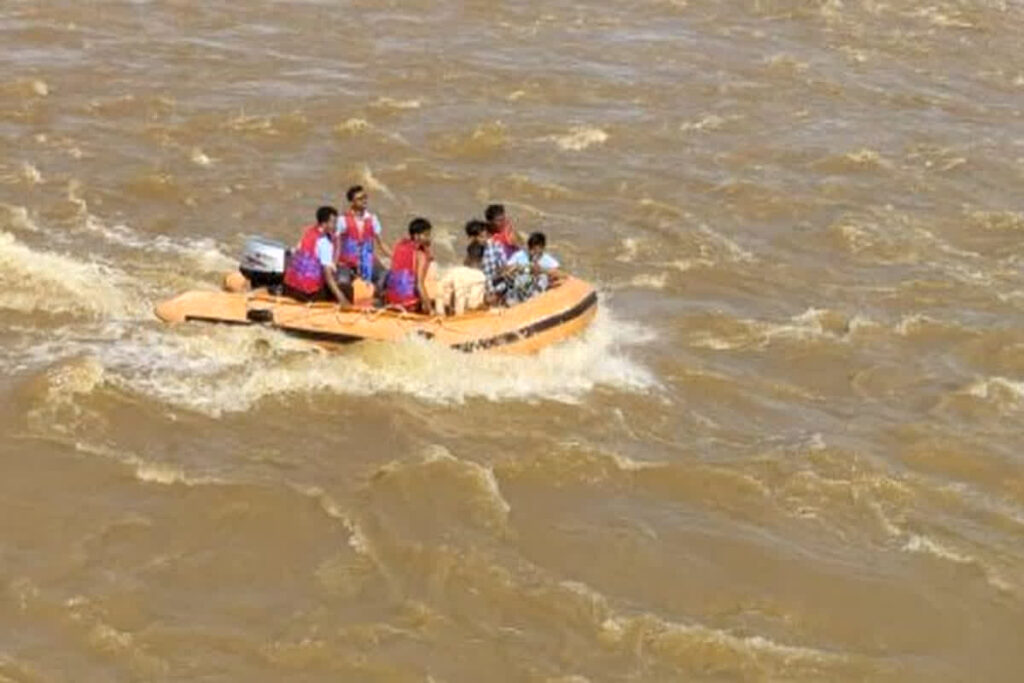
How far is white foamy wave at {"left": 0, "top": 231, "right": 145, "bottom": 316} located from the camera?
1190cm

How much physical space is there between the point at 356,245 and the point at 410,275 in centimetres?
60

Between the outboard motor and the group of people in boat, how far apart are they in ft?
0.40

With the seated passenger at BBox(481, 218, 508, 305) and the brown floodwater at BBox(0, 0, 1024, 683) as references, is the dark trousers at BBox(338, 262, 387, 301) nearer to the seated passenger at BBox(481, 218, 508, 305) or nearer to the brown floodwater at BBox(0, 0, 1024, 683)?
the brown floodwater at BBox(0, 0, 1024, 683)

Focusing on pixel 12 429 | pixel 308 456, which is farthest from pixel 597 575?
pixel 12 429

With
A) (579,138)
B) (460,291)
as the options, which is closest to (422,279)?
(460,291)

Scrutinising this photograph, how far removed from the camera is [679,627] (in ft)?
27.5

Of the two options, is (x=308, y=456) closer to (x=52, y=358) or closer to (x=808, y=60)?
(x=52, y=358)

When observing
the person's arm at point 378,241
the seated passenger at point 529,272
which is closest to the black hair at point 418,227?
the person's arm at point 378,241

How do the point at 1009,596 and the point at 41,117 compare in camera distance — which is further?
the point at 41,117

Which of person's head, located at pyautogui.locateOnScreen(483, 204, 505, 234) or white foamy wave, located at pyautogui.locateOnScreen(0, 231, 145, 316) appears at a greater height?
person's head, located at pyautogui.locateOnScreen(483, 204, 505, 234)

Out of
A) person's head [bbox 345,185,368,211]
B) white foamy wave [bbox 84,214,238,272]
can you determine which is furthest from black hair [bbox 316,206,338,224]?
white foamy wave [bbox 84,214,238,272]

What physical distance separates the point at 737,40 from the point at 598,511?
46.0ft

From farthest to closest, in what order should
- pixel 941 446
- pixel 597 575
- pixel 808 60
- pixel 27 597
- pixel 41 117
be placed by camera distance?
pixel 808 60 → pixel 41 117 → pixel 941 446 → pixel 597 575 → pixel 27 597

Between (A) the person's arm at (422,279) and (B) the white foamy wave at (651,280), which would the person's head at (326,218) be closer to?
(A) the person's arm at (422,279)
